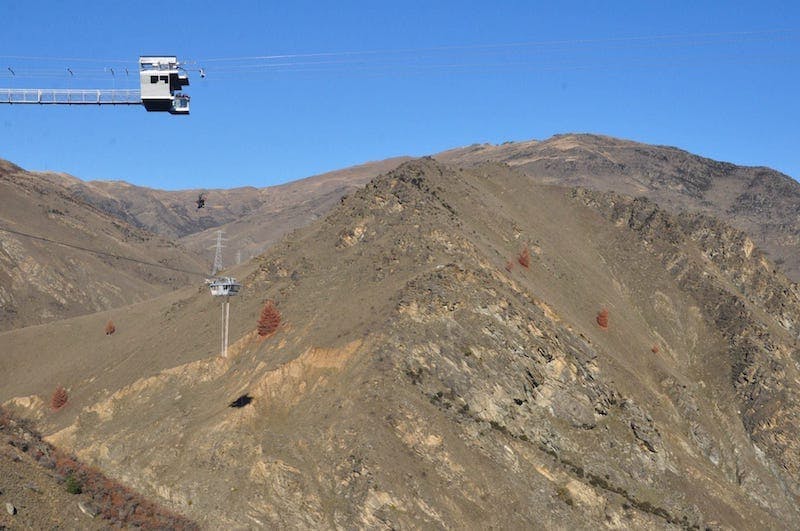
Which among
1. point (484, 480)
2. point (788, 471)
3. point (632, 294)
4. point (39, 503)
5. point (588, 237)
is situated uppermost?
point (588, 237)

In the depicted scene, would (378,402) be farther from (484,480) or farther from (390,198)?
(390,198)

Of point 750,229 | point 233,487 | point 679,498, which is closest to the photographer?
point 233,487

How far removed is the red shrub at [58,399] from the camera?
8338cm

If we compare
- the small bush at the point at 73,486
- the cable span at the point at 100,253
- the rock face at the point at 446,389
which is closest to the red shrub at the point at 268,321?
the rock face at the point at 446,389

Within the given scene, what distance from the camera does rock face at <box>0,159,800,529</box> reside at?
192ft

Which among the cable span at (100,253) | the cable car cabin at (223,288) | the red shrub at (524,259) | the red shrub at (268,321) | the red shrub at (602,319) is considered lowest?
the red shrub at (602,319)

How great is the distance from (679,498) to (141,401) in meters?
43.1

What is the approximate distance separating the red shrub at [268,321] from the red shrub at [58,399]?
67.7 ft

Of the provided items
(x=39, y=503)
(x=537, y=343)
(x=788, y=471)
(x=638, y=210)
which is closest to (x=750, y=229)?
(x=638, y=210)

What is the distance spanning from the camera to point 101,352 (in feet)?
302

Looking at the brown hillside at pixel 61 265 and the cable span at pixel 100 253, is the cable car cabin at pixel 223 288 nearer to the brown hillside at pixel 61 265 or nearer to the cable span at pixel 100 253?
the brown hillside at pixel 61 265

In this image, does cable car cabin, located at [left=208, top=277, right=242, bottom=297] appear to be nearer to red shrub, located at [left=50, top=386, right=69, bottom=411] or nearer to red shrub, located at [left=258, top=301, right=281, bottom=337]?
red shrub, located at [left=258, top=301, right=281, bottom=337]

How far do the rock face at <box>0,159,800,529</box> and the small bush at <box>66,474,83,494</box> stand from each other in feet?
38.2

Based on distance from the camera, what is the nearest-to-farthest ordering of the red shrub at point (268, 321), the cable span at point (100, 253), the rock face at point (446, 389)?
the rock face at point (446, 389) → the red shrub at point (268, 321) → the cable span at point (100, 253)
